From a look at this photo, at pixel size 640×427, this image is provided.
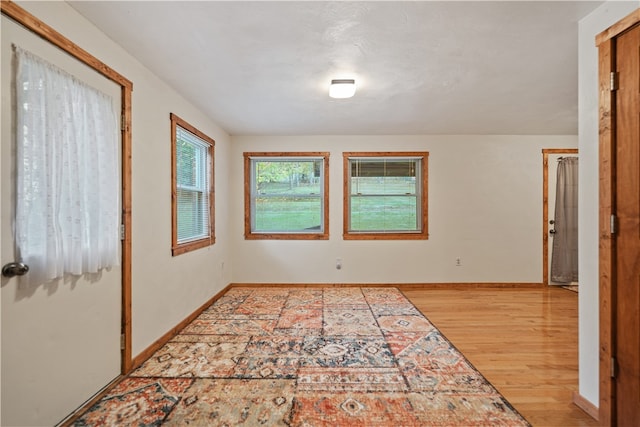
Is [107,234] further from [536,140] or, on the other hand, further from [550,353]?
[536,140]

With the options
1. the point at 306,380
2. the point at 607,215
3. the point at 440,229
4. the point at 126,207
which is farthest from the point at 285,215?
the point at 607,215

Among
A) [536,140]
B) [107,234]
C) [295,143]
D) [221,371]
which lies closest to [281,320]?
[221,371]

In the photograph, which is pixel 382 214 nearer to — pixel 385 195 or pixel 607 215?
pixel 385 195

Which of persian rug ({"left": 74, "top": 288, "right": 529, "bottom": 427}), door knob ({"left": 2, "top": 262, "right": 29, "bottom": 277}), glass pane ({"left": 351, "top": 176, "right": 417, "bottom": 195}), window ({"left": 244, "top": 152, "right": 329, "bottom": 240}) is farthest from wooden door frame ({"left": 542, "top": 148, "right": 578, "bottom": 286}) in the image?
door knob ({"left": 2, "top": 262, "right": 29, "bottom": 277})

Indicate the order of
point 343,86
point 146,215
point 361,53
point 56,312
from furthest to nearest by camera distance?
point 343,86 → point 146,215 → point 361,53 → point 56,312

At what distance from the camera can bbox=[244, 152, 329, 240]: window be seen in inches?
197

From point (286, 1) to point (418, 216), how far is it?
3.96 m

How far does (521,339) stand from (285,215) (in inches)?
135

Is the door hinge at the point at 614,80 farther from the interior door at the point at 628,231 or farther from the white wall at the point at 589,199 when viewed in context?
the white wall at the point at 589,199

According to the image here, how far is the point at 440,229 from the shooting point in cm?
495

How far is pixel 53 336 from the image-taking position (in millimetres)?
1670

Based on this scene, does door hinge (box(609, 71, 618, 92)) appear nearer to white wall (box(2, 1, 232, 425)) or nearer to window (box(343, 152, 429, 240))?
white wall (box(2, 1, 232, 425))

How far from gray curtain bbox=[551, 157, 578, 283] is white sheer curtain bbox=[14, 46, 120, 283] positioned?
231 inches

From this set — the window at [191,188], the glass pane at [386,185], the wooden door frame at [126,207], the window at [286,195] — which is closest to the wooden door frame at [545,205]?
the glass pane at [386,185]
